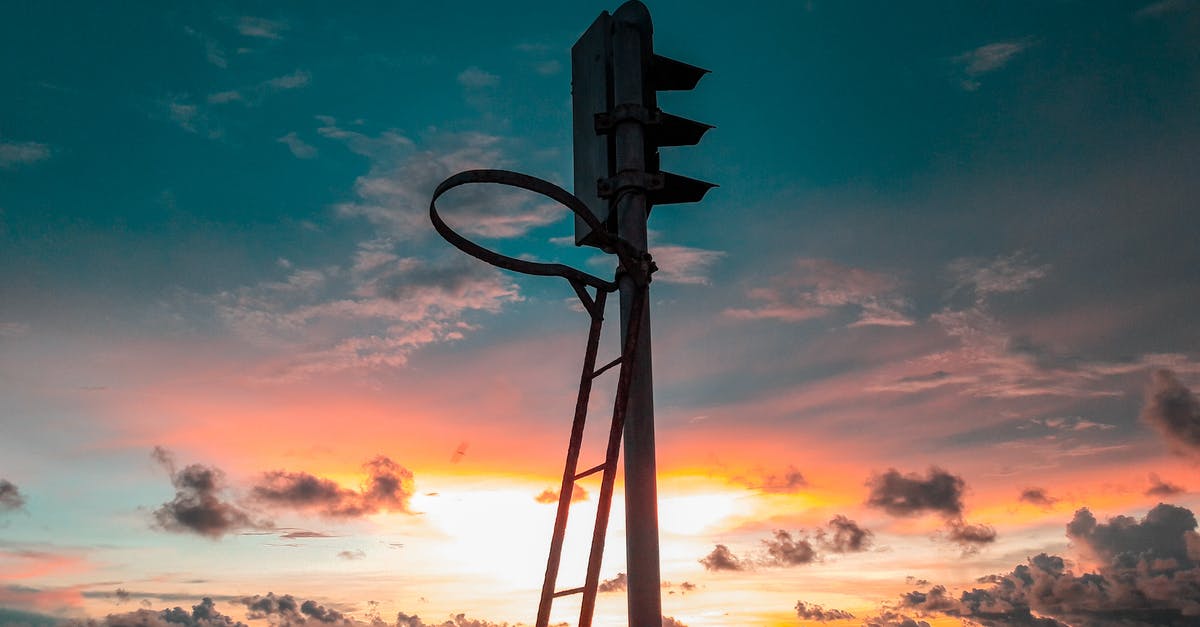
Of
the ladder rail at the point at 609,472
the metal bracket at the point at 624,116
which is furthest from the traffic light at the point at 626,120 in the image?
the ladder rail at the point at 609,472

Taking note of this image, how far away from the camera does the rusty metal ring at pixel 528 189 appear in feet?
28.6

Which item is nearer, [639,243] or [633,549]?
[633,549]

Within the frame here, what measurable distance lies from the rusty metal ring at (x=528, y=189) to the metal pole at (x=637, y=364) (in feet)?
1.53

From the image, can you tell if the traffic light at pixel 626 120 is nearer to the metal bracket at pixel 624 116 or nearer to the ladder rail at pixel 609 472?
the metal bracket at pixel 624 116

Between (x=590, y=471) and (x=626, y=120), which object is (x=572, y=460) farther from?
(x=626, y=120)

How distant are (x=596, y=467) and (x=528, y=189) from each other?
2.62 meters

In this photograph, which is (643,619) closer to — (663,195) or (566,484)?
(566,484)

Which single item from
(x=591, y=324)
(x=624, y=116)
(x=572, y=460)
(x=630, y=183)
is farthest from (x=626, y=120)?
(x=572, y=460)

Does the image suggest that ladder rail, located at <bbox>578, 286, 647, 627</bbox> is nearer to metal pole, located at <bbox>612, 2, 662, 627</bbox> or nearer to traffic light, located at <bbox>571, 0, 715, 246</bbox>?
metal pole, located at <bbox>612, 2, 662, 627</bbox>

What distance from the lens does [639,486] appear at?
827 centimetres

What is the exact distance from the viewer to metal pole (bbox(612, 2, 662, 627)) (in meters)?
8.10

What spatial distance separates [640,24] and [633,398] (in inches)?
147

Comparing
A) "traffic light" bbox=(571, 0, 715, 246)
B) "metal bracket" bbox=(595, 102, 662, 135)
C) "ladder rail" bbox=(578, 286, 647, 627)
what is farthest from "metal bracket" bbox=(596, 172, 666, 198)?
"ladder rail" bbox=(578, 286, 647, 627)

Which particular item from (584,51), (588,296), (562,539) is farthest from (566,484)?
(584,51)
